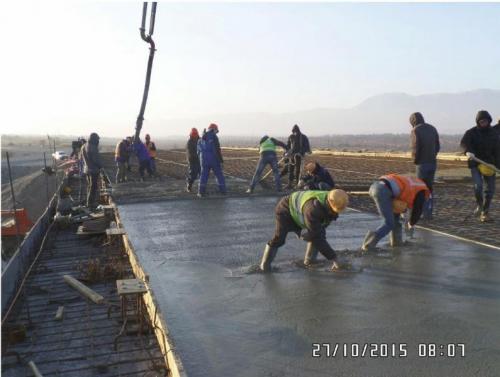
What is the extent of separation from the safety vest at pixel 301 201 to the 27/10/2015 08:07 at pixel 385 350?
5.93 ft

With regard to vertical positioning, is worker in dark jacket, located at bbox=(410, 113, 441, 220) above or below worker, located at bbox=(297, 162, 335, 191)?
above

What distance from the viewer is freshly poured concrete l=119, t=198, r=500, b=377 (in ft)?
12.0

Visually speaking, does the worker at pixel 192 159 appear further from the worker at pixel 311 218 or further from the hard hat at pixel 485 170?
the worker at pixel 311 218

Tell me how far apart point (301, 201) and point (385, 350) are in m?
2.15

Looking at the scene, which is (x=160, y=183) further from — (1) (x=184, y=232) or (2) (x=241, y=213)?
(1) (x=184, y=232)

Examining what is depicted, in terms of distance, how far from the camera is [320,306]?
15.6 ft

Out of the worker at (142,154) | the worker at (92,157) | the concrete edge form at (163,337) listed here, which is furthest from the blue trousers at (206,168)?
the concrete edge form at (163,337)

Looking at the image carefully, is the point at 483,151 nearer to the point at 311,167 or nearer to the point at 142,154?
the point at 311,167

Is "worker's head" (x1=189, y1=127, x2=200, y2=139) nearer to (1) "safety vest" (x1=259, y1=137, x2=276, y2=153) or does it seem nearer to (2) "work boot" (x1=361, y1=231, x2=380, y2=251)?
(1) "safety vest" (x1=259, y1=137, x2=276, y2=153)

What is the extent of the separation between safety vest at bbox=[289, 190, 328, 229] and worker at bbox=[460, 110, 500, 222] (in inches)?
167

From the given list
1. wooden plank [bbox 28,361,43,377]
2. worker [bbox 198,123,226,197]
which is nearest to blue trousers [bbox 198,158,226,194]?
worker [bbox 198,123,226,197]

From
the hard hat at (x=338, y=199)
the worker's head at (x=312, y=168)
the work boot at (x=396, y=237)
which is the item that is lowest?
the work boot at (x=396, y=237)

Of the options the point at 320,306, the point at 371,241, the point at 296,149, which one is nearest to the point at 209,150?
the point at 296,149

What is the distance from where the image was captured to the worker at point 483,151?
8586 mm
